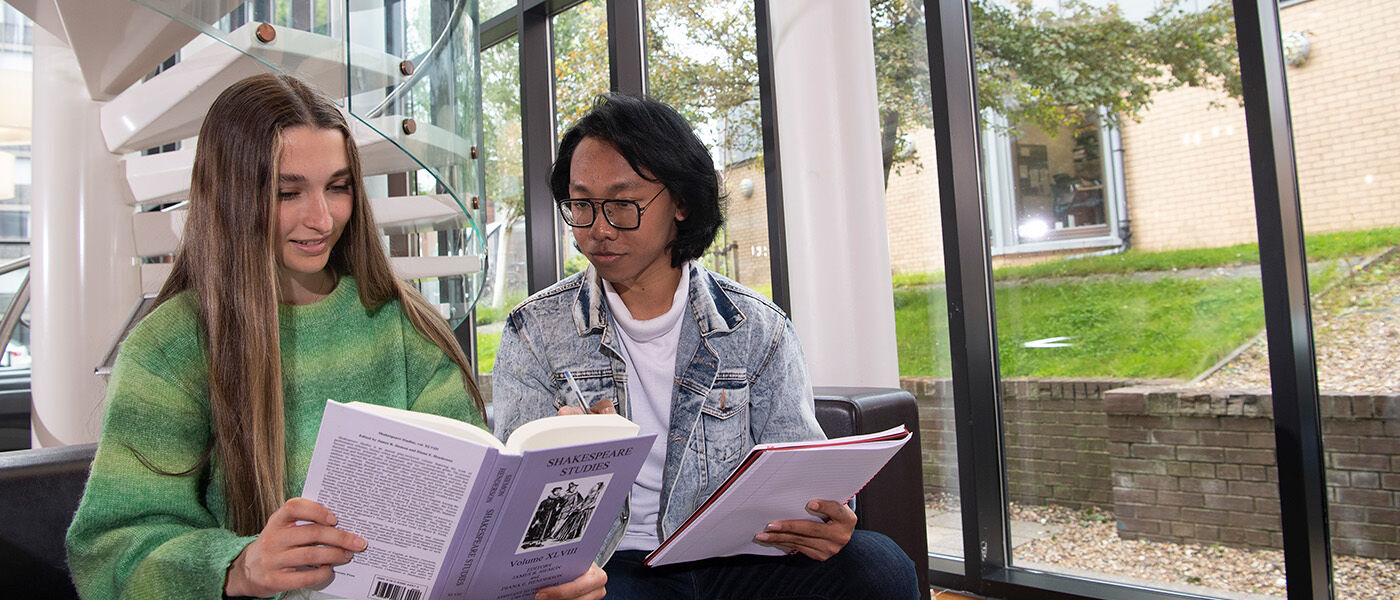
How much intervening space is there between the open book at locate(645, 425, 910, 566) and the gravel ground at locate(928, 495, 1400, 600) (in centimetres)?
151

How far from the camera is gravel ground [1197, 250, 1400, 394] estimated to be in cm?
200

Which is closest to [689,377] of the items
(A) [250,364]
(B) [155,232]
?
(A) [250,364]

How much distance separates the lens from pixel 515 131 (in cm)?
430

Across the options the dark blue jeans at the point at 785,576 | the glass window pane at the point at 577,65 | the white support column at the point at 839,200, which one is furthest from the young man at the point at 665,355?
the glass window pane at the point at 577,65

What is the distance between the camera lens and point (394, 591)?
2.83 ft

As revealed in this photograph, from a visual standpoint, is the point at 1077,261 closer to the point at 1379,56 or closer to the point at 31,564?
the point at 1379,56

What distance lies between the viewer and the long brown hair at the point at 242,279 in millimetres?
1128

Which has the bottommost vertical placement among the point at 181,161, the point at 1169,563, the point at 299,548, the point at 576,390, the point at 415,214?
the point at 1169,563

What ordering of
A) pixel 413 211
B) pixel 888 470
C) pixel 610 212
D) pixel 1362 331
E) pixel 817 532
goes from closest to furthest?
pixel 817 532
pixel 610 212
pixel 888 470
pixel 1362 331
pixel 413 211

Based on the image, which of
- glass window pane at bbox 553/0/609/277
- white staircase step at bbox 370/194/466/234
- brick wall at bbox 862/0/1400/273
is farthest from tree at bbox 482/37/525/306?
brick wall at bbox 862/0/1400/273

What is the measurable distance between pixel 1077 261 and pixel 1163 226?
232 millimetres

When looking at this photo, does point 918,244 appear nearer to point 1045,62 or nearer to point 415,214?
point 1045,62

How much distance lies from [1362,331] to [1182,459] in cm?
50

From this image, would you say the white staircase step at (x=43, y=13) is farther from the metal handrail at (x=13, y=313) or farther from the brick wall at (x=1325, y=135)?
the brick wall at (x=1325, y=135)
